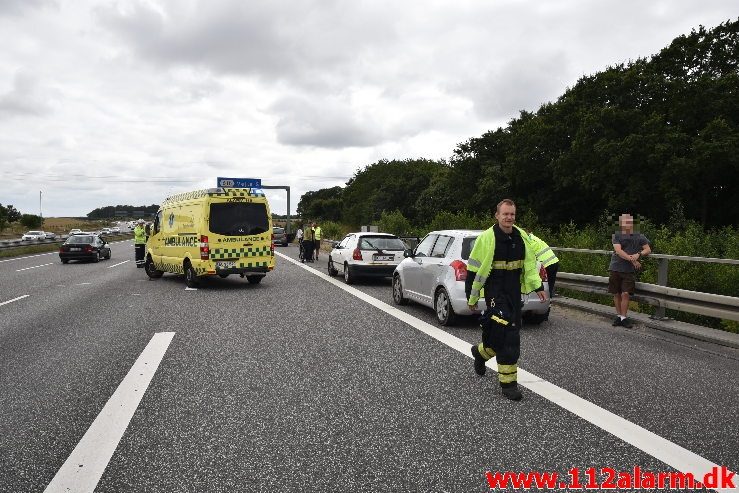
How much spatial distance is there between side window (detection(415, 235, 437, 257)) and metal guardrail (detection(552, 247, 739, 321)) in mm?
2689

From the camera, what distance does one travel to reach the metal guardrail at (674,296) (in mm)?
7355

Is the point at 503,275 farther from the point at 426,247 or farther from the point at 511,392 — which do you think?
the point at 426,247

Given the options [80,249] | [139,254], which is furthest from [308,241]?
[80,249]

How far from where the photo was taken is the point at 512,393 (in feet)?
16.7

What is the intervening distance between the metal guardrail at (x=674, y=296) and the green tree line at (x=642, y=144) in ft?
61.7

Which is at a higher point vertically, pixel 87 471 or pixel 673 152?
pixel 673 152

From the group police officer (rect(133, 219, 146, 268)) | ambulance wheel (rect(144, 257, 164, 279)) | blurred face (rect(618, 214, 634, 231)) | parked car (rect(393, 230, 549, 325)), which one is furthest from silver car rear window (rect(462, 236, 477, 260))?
police officer (rect(133, 219, 146, 268))

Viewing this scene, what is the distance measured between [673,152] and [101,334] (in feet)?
118

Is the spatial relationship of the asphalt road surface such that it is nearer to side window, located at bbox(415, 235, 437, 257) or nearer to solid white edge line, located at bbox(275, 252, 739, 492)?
solid white edge line, located at bbox(275, 252, 739, 492)

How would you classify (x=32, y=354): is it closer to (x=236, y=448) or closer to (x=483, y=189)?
(x=236, y=448)

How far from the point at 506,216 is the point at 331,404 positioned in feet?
7.35

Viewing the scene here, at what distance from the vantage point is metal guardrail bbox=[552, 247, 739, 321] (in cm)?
736

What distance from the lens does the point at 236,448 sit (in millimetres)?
3902

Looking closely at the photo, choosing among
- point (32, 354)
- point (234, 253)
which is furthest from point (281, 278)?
point (32, 354)
